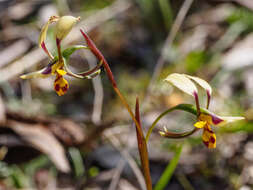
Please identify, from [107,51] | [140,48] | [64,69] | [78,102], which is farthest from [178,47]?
[64,69]

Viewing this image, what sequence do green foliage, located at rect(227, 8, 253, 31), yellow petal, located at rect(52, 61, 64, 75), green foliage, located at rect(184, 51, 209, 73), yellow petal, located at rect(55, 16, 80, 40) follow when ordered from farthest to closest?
1. green foliage, located at rect(227, 8, 253, 31)
2. green foliage, located at rect(184, 51, 209, 73)
3. yellow petal, located at rect(52, 61, 64, 75)
4. yellow petal, located at rect(55, 16, 80, 40)

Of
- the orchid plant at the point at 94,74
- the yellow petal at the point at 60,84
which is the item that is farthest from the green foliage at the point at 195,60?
the yellow petal at the point at 60,84

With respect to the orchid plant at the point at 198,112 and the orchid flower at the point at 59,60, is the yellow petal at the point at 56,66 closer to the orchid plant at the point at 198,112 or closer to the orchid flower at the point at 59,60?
the orchid flower at the point at 59,60

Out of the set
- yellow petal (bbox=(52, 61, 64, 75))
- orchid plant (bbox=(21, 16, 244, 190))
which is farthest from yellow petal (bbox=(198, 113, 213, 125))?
yellow petal (bbox=(52, 61, 64, 75))

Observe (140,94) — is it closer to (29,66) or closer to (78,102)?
(78,102)

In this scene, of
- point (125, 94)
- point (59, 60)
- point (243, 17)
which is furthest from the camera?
point (243, 17)

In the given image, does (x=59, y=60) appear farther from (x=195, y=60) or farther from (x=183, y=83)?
(x=195, y=60)

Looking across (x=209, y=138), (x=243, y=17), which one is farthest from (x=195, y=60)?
(x=209, y=138)

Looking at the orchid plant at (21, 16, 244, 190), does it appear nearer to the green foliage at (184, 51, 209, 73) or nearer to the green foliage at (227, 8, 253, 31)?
the green foliage at (184, 51, 209, 73)
